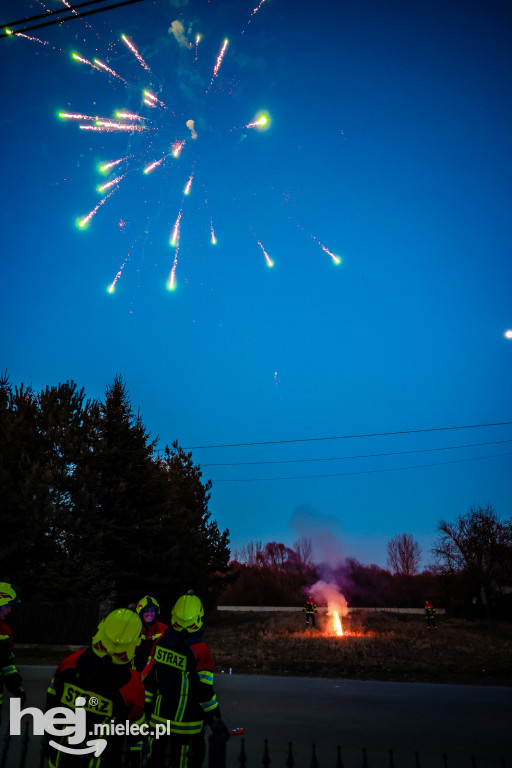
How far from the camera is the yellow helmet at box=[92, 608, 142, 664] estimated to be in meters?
3.29

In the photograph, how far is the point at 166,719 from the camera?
4.18 m

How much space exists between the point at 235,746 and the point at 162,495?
19511 millimetres

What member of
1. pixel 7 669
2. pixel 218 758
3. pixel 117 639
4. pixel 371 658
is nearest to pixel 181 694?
pixel 218 758

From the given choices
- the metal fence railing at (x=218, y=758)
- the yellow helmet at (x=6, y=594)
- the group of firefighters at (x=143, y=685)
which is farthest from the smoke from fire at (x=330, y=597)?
the group of firefighters at (x=143, y=685)

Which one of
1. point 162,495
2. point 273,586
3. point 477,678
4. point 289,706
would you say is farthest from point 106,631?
point 273,586

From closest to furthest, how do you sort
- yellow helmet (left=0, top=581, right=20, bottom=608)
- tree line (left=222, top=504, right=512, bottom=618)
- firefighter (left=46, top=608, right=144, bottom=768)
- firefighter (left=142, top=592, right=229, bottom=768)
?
firefighter (left=46, top=608, right=144, bottom=768)
firefighter (left=142, top=592, right=229, bottom=768)
yellow helmet (left=0, top=581, right=20, bottom=608)
tree line (left=222, top=504, right=512, bottom=618)

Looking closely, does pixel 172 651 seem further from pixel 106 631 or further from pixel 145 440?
pixel 145 440

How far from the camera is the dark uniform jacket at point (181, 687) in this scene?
13.6 ft

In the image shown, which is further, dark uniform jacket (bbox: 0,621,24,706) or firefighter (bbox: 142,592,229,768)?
dark uniform jacket (bbox: 0,621,24,706)

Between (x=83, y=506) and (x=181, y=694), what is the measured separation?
751 inches

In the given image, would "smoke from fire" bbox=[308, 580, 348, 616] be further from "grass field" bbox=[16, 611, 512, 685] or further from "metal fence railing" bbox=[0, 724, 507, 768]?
"metal fence railing" bbox=[0, 724, 507, 768]

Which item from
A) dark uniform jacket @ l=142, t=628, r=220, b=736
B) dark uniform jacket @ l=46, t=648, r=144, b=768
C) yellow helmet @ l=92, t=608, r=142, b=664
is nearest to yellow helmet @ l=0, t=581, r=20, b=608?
dark uniform jacket @ l=142, t=628, r=220, b=736

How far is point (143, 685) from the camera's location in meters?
3.75

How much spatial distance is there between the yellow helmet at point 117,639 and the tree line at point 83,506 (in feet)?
59.6
